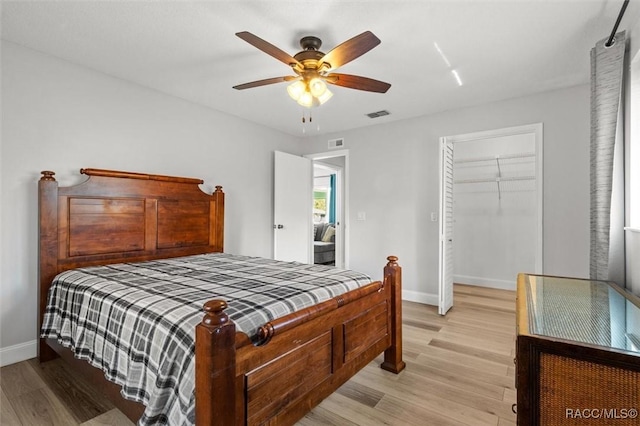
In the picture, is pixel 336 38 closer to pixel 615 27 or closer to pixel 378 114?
pixel 615 27

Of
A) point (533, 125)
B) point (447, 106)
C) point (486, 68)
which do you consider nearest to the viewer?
point (486, 68)

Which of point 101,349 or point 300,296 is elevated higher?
point 300,296

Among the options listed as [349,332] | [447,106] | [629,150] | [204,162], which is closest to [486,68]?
[447,106]

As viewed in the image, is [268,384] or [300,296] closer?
[268,384]

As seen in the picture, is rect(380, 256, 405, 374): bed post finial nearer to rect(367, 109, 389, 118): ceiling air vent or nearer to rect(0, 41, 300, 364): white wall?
rect(367, 109, 389, 118): ceiling air vent

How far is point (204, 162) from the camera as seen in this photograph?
3.68 m

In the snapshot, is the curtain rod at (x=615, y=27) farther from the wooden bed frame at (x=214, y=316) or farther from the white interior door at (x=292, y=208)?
the white interior door at (x=292, y=208)

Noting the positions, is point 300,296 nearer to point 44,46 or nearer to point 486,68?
point 486,68

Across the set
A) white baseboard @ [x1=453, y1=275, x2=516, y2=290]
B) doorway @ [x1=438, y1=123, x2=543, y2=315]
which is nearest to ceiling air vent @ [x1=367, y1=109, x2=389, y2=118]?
doorway @ [x1=438, y1=123, x2=543, y2=315]

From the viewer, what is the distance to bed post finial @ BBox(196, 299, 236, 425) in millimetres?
1069

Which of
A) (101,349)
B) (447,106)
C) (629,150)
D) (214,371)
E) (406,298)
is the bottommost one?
(406,298)

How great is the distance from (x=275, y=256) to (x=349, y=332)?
267cm

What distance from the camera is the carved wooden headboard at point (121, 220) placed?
2.40 metres

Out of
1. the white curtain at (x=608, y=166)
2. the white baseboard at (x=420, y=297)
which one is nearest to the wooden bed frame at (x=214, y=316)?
the white curtain at (x=608, y=166)
